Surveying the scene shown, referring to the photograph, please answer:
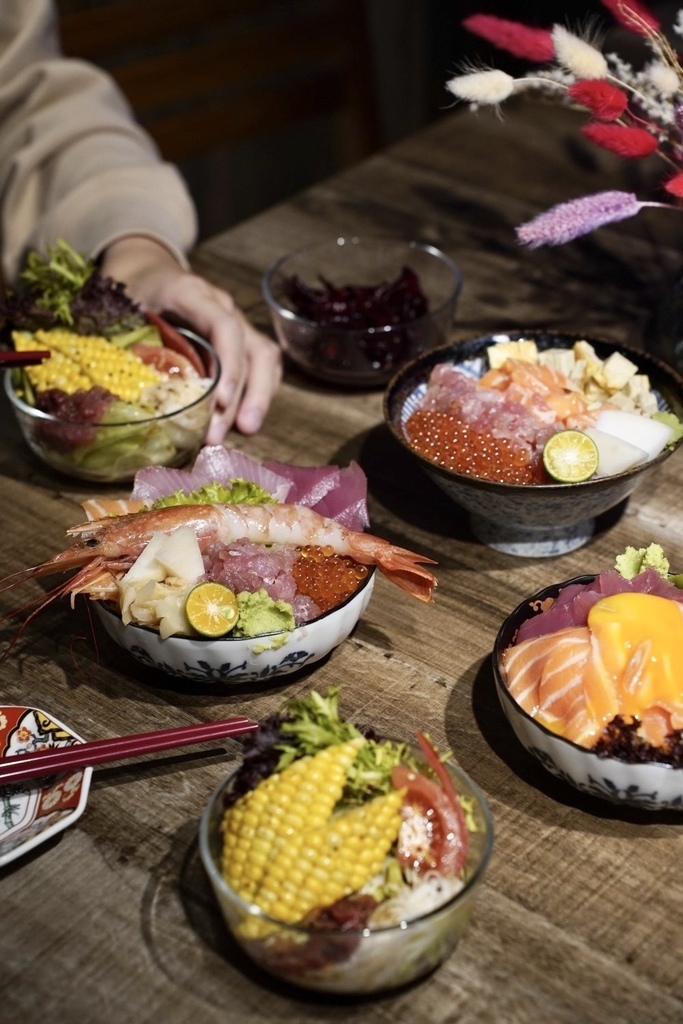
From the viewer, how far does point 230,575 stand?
139 cm

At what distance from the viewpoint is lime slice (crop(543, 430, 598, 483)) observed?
5.07ft

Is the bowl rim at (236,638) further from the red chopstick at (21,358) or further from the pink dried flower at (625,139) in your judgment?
the pink dried flower at (625,139)

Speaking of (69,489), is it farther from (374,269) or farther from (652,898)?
(652,898)

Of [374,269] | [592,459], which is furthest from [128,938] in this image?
[374,269]

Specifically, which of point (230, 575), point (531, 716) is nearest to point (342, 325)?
point (230, 575)

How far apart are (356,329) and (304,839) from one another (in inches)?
47.5

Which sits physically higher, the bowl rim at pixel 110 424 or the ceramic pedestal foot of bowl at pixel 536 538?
the bowl rim at pixel 110 424

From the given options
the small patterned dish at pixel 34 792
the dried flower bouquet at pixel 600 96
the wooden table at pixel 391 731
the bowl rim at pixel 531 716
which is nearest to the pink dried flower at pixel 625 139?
the dried flower bouquet at pixel 600 96

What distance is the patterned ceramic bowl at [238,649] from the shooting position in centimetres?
134

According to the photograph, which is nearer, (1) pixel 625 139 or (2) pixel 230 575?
(2) pixel 230 575

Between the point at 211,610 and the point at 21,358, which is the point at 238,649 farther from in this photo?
the point at 21,358

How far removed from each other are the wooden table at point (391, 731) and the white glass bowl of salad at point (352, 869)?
2.7 inches

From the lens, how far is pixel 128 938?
3.76 feet

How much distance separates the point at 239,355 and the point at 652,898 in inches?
46.1
